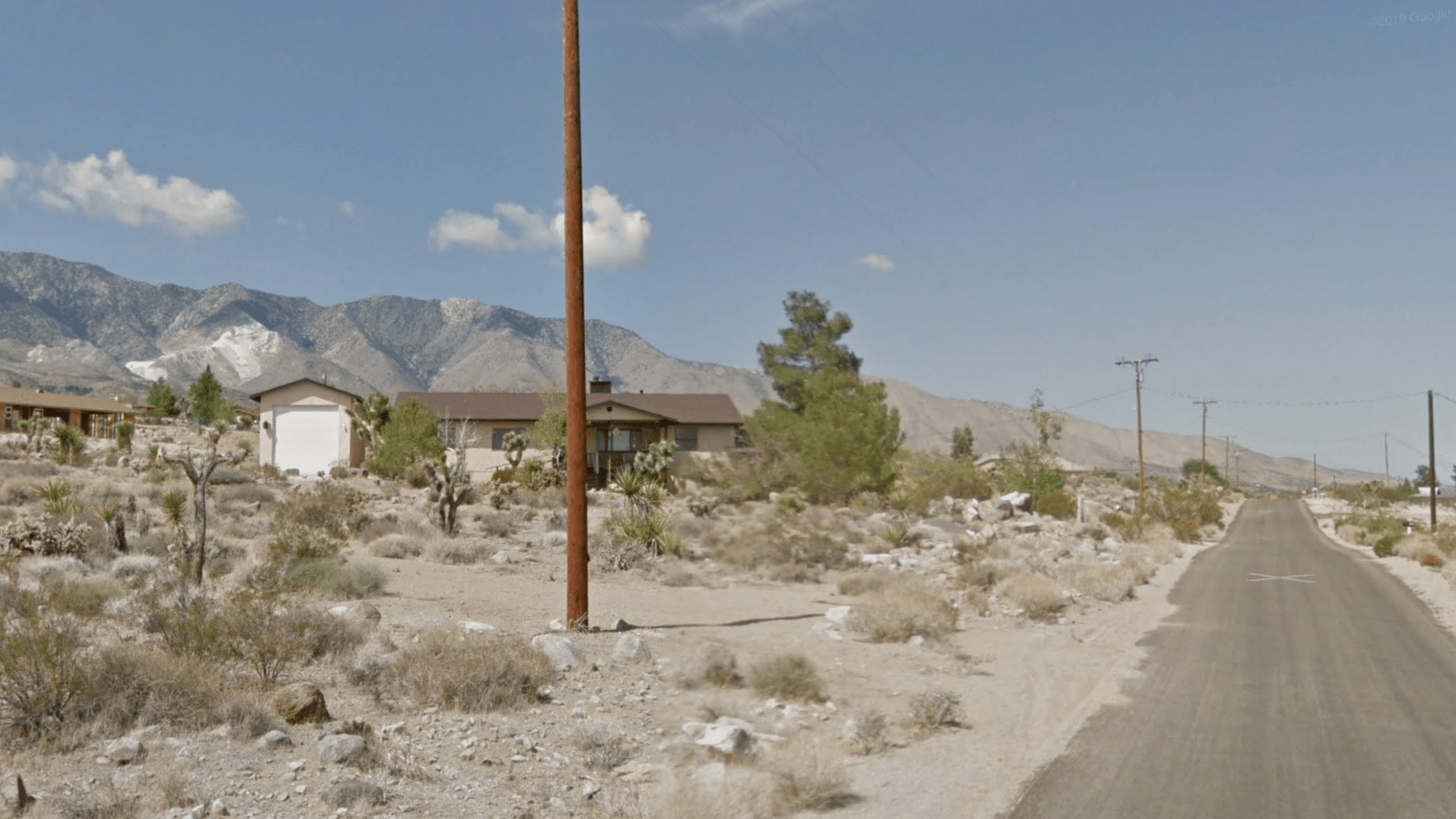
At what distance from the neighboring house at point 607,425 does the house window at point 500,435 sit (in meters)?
0.04

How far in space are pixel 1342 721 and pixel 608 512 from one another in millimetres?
26662

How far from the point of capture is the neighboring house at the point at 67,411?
64.7 metres

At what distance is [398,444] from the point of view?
43.3m

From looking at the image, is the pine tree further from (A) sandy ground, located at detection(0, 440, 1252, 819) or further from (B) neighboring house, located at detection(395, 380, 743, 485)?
(A) sandy ground, located at detection(0, 440, 1252, 819)

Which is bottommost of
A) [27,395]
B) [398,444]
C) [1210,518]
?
[1210,518]

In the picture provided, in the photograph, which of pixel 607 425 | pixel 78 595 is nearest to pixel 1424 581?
pixel 78 595

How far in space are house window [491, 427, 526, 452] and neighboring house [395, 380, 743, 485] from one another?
1.5 inches

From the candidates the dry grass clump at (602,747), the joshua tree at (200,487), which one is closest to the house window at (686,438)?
the joshua tree at (200,487)

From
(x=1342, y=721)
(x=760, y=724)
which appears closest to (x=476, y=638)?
(x=760, y=724)

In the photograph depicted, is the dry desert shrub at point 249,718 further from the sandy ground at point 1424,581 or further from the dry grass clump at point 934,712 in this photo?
the sandy ground at point 1424,581

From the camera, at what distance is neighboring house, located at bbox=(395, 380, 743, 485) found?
48.5 metres

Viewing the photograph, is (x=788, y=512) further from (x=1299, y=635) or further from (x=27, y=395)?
(x=27, y=395)

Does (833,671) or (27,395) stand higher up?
(27,395)

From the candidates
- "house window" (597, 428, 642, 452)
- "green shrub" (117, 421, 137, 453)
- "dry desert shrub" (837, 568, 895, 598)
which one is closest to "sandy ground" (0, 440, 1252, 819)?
"dry desert shrub" (837, 568, 895, 598)
